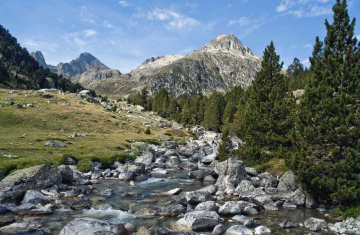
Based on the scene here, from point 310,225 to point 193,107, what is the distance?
12182cm

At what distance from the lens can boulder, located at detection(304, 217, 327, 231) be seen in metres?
18.0

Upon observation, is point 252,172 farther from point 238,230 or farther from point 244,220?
point 238,230

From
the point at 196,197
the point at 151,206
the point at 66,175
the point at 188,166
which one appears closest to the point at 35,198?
the point at 66,175

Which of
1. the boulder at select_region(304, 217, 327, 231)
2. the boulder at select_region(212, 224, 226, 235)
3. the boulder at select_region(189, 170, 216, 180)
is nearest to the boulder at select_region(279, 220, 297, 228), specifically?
the boulder at select_region(304, 217, 327, 231)

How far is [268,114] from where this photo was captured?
3962 centimetres

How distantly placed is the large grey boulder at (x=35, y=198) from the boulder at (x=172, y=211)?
1003cm

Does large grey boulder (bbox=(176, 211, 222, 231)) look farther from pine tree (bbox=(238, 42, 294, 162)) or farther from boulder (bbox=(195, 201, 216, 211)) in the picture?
pine tree (bbox=(238, 42, 294, 162))

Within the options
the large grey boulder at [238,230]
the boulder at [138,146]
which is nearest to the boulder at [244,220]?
the large grey boulder at [238,230]

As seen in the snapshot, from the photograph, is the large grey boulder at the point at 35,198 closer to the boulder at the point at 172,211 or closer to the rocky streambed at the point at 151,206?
the rocky streambed at the point at 151,206

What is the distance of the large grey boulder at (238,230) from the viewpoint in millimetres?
16719

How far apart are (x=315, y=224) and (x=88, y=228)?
1592 centimetres

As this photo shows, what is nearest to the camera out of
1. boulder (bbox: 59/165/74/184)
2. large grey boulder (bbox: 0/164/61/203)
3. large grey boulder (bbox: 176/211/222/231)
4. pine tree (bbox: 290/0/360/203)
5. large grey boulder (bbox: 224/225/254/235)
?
large grey boulder (bbox: 224/225/254/235)

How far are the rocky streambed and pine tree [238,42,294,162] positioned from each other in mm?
6519

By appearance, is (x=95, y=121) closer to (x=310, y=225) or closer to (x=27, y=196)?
(x=27, y=196)
